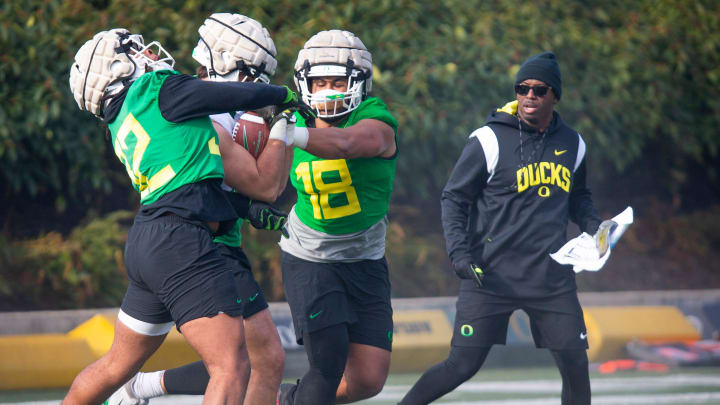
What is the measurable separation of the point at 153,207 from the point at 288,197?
6458 millimetres

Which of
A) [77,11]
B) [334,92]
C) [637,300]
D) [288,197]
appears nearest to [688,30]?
[637,300]

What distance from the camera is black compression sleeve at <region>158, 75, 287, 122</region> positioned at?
3.78m

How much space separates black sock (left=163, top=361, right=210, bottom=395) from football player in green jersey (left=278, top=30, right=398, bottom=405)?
0.40 meters

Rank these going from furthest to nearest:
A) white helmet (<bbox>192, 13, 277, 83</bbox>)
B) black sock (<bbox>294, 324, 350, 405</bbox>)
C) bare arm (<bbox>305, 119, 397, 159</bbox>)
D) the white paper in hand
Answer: the white paper in hand, black sock (<bbox>294, 324, 350, 405</bbox>), bare arm (<bbox>305, 119, 397, 159</bbox>), white helmet (<bbox>192, 13, 277, 83</bbox>)

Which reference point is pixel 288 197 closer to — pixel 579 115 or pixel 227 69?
pixel 579 115

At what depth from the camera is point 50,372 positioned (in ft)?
23.4

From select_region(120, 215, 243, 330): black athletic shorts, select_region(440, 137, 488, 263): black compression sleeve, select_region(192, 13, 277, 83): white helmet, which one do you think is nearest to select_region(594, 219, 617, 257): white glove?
select_region(440, 137, 488, 263): black compression sleeve

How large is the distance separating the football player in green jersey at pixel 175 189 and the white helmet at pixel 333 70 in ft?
2.63

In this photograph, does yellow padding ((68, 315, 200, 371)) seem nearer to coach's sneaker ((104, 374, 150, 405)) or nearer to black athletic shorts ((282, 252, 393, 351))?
coach's sneaker ((104, 374, 150, 405))

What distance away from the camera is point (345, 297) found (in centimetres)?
492

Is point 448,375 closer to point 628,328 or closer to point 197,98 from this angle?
point 197,98

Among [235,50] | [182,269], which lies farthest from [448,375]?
[235,50]

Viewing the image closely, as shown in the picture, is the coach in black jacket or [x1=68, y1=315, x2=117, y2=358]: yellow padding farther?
[x1=68, y1=315, x2=117, y2=358]: yellow padding

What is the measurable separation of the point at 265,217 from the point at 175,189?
1.82ft
